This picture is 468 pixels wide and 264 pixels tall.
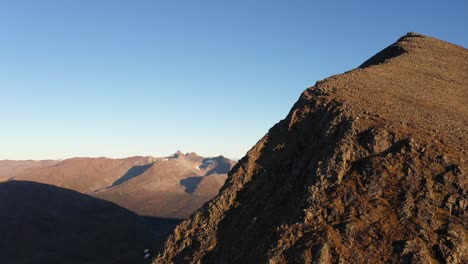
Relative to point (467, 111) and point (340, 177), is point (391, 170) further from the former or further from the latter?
point (467, 111)

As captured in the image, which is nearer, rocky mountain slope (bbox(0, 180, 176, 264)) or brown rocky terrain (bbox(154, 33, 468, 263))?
brown rocky terrain (bbox(154, 33, 468, 263))

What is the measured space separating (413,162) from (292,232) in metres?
9.28

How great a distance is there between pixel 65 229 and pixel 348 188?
100 m

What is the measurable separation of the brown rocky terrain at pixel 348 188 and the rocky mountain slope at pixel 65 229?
55.9 meters

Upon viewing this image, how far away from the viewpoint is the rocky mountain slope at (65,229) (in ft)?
302

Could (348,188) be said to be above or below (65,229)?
above

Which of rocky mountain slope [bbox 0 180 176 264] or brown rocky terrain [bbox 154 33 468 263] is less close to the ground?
brown rocky terrain [bbox 154 33 468 263]

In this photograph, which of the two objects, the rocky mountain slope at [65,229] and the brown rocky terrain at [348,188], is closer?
the brown rocky terrain at [348,188]

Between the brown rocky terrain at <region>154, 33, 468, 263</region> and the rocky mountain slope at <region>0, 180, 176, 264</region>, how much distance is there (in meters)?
55.9

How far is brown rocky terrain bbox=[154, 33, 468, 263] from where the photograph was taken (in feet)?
80.4

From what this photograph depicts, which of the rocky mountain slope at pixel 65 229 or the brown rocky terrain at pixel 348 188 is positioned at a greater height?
the brown rocky terrain at pixel 348 188

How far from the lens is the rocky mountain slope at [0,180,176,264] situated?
302 ft

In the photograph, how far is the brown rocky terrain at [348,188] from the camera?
80.4 feet

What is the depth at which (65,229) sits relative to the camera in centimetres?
11119
